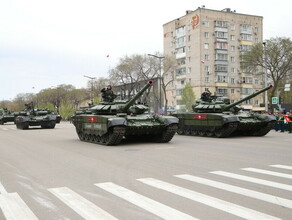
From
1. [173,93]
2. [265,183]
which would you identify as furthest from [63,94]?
[265,183]

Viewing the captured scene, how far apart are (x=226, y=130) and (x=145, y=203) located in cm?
1333

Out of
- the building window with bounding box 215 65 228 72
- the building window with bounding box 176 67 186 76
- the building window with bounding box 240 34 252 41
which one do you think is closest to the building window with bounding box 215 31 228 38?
the building window with bounding box 240 34 252 41

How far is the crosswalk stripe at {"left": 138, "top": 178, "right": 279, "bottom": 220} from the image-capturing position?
502 centimetres

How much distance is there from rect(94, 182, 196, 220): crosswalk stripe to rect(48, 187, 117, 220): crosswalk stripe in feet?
2.00

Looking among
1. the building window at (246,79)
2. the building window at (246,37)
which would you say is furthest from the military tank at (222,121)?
the building window at (246,37)

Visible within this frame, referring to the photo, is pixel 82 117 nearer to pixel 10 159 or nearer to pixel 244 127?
pixel 10 159

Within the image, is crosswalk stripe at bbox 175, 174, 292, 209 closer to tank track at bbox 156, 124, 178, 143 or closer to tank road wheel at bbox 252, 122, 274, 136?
tank track at bbox 156, 124, 178, 143

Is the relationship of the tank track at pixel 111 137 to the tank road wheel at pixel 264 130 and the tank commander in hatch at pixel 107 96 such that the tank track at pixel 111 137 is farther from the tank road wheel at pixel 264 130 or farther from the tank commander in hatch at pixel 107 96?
the tank road wheel at pixel 264 130

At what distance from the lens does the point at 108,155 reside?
1187 cm

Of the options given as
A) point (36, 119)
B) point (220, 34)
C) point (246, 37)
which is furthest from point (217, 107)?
point (246, 37)

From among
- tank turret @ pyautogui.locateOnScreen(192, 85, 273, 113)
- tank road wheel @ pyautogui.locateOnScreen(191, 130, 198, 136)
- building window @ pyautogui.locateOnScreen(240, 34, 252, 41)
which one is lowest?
tank road wheel @ pyautogui.locateOnScreen(191, 130, 198, 136)

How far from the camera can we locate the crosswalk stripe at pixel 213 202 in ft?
16.5

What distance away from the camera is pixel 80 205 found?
222 inches

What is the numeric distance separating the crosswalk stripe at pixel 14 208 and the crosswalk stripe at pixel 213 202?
2432 millimetres
